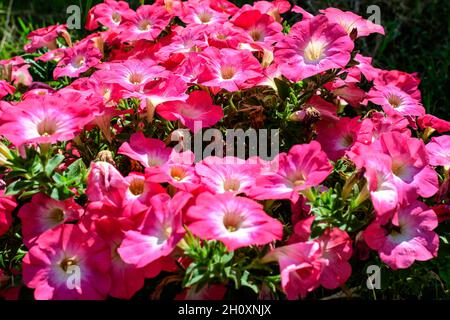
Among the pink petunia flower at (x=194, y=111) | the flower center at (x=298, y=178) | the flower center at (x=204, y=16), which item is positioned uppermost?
the flower center at (x=204, y=16)

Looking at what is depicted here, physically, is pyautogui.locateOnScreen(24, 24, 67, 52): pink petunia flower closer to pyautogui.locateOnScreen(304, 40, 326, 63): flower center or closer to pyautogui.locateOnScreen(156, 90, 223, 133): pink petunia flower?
pyautogui.locateOnScreen(156, 90, 223, 133): pink petunia flower

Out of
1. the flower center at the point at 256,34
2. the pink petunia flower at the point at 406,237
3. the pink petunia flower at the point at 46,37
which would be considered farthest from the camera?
the pink petunia flower at the point at 46,37

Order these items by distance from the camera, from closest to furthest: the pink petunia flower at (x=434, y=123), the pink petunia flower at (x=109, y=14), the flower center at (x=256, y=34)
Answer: the pink petunia flower at (x=434, y=123) < the flower center at (x=256, y=34) < the pink petunia flower at (x=109, y=14)

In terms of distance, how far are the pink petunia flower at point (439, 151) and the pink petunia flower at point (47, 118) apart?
0.85 m

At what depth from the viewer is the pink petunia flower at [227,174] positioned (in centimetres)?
142

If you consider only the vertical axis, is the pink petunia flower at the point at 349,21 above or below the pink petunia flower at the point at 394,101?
above

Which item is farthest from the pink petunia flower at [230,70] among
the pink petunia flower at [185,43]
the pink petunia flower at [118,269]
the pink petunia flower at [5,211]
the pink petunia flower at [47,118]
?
the pink petunia flower at [5,211]

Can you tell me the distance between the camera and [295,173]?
144cm

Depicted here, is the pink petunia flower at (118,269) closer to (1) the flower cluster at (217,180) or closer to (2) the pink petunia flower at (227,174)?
(1) the flower cluster at (217,180)

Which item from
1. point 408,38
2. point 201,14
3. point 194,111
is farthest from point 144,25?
point 408,38

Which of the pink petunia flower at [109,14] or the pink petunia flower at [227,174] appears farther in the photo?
the pink petunia flower at [109,14]

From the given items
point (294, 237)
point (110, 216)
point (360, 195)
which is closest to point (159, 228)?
point (110, 216)

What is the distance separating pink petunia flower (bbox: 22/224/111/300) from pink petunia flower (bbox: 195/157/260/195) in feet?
0.90

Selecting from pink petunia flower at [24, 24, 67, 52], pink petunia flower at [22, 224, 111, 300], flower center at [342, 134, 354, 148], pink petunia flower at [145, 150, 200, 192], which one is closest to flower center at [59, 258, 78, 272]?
pink petunia flower at [22, 224, 111, 300]
